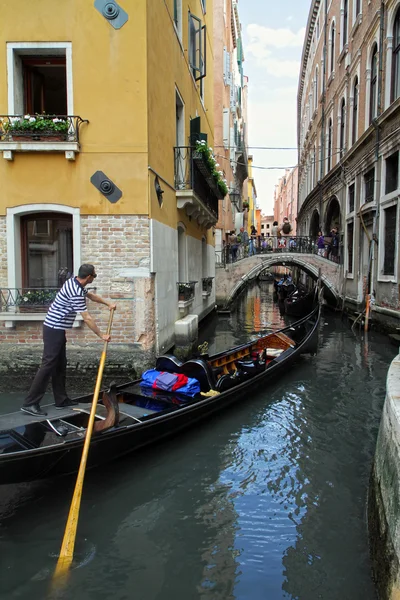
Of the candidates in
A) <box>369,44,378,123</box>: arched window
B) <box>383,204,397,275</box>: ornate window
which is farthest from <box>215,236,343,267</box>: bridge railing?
<box>369,44,378,123</box>: arched window

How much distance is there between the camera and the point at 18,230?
5520 millimetres

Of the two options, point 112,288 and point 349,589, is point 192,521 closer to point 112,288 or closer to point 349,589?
point 349,589

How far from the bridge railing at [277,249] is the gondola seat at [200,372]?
9.69 metres

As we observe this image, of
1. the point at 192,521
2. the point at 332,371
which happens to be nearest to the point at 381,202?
the point at 332,371

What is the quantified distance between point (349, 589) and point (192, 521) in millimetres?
1039

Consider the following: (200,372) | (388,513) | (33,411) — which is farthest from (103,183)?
(388,513)

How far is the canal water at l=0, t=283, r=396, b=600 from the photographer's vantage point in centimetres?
243

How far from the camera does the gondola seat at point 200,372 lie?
461 centimetres

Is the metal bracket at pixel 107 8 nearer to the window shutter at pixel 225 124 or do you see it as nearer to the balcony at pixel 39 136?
the balcony at pixel 39 136


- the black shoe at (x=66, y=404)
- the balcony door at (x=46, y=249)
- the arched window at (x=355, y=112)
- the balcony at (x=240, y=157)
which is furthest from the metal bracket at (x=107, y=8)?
the balcony at (x=240, y=157)

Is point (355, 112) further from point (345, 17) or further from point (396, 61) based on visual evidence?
point (345, 17)

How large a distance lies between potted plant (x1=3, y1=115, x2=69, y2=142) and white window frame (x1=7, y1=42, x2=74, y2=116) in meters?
0.19

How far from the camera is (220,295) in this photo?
14.1m

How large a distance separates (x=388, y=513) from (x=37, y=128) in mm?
→ 5075
